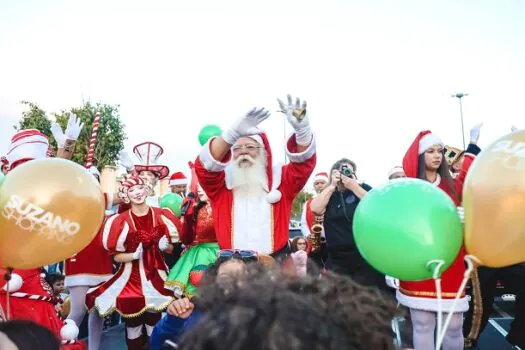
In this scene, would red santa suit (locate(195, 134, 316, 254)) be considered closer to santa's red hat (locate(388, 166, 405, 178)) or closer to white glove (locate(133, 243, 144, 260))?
white glove (locate(133, 243, 144, 260))

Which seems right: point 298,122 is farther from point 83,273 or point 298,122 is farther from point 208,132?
point 83,273

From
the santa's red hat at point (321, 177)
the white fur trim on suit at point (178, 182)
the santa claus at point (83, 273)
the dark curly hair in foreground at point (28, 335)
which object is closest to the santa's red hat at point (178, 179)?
the white fur trim on suit at point (178, 182)

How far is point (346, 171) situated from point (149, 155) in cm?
199

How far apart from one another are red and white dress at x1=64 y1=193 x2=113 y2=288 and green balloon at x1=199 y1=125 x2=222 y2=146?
102 cm

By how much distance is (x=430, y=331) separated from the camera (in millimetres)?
3156

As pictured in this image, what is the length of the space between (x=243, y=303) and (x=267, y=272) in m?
0.19

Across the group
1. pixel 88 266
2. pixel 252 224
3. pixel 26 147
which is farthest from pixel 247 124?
pixel 88 266

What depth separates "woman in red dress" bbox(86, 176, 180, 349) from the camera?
12.6ft

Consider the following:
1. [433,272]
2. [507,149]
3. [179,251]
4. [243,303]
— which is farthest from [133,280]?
[243,303]

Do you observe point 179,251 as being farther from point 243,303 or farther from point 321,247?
point 243,303

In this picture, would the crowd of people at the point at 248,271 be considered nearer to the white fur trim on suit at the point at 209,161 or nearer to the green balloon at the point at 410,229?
the white fur trim on suit at the point at 209,161

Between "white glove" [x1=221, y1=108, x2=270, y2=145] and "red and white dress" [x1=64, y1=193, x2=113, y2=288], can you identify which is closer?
"white glove" [x1=221, y1=108, x2=270, y2=145]

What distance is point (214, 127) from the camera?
4.27m

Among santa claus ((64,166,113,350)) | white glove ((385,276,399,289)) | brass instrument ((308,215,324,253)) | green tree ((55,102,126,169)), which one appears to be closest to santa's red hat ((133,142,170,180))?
santa claus ((64,166,113,350))
